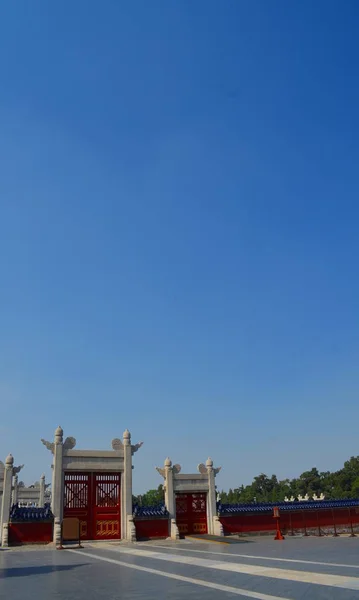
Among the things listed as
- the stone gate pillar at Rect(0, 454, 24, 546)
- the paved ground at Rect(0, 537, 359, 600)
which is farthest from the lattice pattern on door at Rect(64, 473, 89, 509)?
the paved ground at Rect(0, 537, 359, 600)

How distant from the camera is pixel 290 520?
88.2ft

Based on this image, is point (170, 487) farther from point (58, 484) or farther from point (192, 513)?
point (58, 484)

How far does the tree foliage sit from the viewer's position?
83.5m

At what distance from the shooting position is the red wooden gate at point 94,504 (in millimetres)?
24172

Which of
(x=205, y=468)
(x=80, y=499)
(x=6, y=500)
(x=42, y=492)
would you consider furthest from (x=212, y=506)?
(x=42, y=492)

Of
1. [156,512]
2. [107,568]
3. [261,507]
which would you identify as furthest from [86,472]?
[107,568]

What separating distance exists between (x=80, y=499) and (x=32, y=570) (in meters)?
12.5

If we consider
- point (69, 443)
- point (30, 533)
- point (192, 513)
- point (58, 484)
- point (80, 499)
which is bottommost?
point (30, 533)

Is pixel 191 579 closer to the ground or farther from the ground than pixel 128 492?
closer to the ground

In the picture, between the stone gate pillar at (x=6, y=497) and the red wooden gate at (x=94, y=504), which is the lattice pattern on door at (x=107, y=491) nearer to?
the red wooden gate at (x=94, y=504)

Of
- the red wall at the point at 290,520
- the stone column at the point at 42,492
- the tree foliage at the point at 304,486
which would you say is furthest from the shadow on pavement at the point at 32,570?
the tree foliage at the point at 304,486

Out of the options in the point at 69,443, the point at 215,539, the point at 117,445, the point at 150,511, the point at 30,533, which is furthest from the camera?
the point at 117,445

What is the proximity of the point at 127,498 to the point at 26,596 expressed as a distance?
57.6ft

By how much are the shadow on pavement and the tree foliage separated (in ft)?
238
